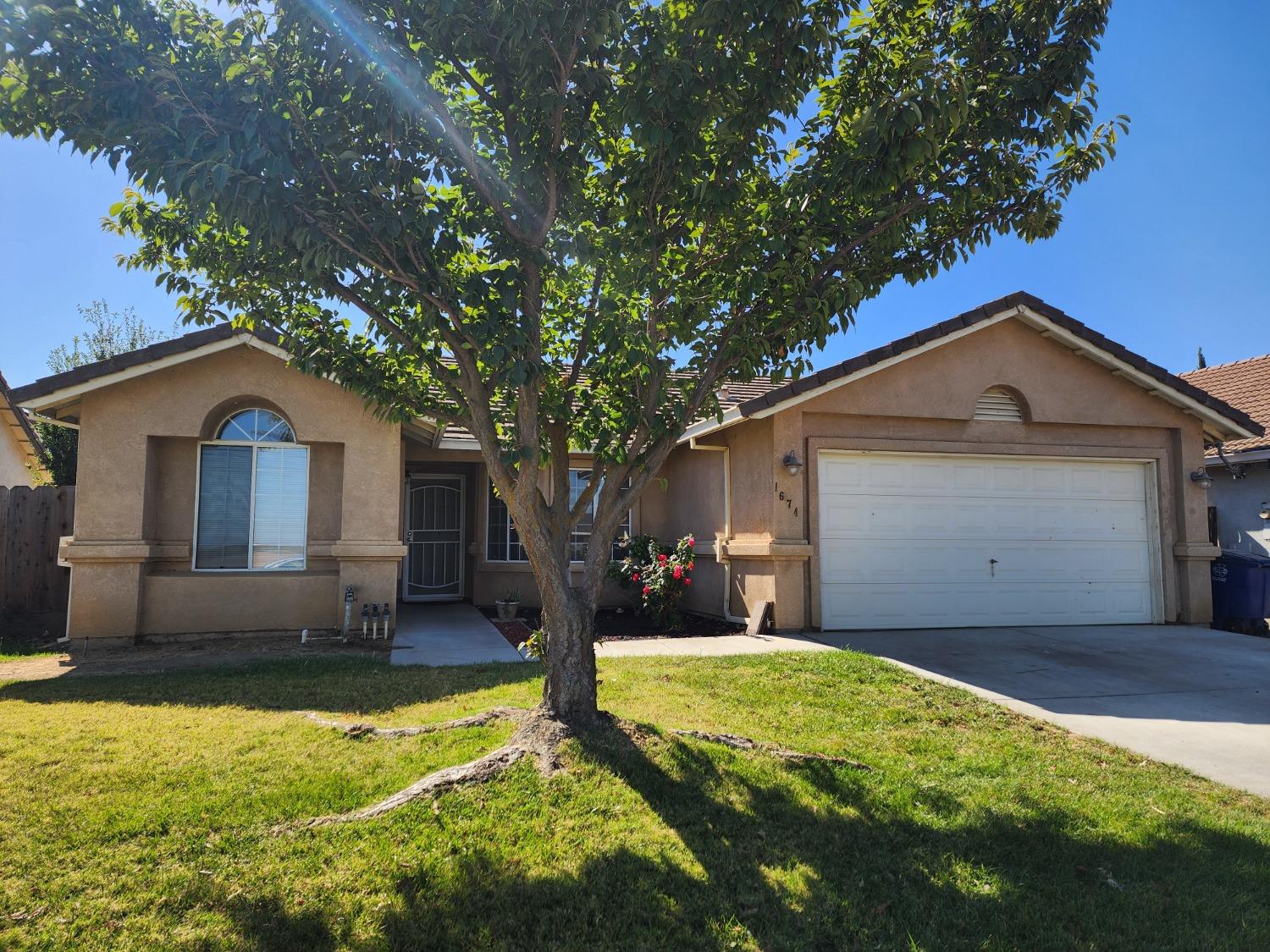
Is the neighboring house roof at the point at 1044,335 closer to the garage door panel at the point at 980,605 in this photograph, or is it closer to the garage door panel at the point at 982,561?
the garage door panel at the point at 982,561

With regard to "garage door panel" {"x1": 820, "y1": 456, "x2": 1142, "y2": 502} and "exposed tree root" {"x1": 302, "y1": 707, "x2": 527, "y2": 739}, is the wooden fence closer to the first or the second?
"exposed tree root" {"x1": 302, "y1": 707, "x2": 527, "y2": 739}

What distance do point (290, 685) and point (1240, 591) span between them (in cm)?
1313

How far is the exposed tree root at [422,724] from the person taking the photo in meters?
5.41

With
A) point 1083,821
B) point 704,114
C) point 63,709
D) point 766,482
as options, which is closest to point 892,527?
point 766,482

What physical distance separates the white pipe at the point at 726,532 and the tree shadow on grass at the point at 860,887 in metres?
6.96

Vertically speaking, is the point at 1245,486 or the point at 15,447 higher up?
the point at 15,447

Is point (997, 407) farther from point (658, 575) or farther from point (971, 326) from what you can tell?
point (658, 575)

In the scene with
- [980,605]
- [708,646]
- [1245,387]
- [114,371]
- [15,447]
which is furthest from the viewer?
[15,447]

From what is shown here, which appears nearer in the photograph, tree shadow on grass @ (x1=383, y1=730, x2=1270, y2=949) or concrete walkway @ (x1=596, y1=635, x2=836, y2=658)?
tree shadow on grass @ (x1=383, y1=730, x2=1270, y2=949)

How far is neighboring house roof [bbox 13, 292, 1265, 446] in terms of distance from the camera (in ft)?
29.7

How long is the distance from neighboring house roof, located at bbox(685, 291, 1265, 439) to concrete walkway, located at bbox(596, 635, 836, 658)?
9.57 ft

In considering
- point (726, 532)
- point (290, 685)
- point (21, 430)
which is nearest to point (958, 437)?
point (726, 532)

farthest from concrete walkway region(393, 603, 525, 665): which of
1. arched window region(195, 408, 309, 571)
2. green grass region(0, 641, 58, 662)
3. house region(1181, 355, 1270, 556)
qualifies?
house region(1181, 355, 1270, 556)

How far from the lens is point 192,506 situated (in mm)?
9891
